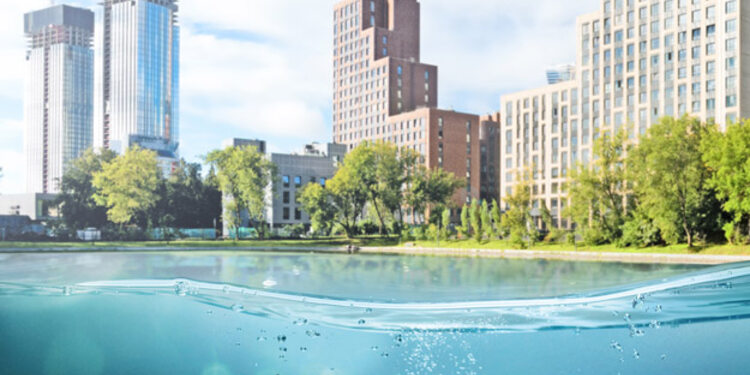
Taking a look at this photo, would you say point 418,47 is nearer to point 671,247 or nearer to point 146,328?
point 671,247

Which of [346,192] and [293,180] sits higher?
[293,180]

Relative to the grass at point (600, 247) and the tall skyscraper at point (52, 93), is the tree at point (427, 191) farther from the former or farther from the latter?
the tall skyscraper at point (52, 93)

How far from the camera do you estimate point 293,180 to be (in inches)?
4599

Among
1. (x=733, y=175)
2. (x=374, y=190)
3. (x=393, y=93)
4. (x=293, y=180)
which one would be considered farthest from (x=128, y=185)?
(x=393, y=93)

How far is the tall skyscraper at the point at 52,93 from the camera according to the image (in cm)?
4225

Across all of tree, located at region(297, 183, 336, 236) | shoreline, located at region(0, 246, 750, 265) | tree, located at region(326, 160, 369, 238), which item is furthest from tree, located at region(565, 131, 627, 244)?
tree, located at region(297, 183, 336, 236)

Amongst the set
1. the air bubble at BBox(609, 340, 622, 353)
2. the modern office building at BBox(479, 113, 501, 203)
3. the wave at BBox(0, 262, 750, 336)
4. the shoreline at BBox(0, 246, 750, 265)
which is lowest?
the shoreline at BBox(0, 246, 750, 265)

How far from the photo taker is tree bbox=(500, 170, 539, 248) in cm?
6481

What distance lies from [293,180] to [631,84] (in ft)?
193

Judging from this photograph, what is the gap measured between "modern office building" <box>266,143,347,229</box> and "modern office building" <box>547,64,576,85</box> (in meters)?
62.7

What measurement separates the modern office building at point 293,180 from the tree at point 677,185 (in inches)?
2586

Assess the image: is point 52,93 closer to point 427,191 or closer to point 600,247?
point 427,191

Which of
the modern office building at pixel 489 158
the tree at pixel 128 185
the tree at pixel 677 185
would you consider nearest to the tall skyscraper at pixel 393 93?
the modern office building at pixel 489 158

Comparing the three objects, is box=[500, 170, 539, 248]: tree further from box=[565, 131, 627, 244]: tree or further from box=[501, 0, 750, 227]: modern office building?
box=[501, 0, 750, 227]: modern office building
